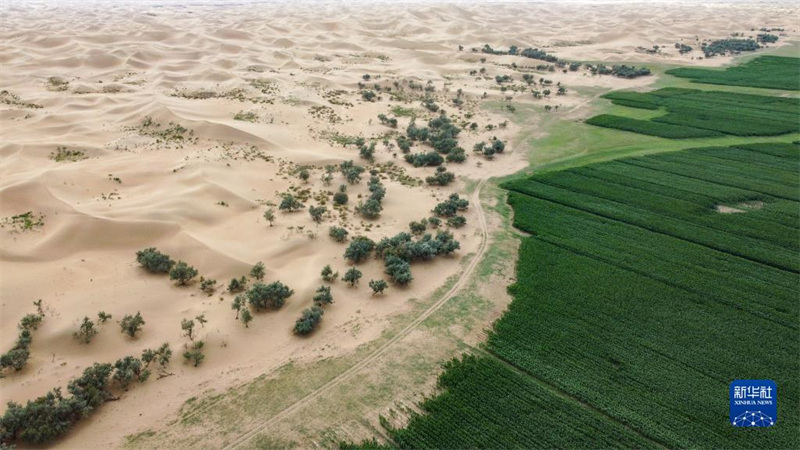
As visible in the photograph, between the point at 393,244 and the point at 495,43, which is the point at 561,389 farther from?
the point at 495,43

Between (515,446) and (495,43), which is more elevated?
(495,43)

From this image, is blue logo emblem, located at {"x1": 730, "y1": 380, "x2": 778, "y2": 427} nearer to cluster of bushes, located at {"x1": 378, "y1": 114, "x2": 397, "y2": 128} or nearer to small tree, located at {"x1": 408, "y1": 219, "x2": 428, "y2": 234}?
small tree, located at {"x1": 408, "y1": 219, "x2": 428, "y2": 234}

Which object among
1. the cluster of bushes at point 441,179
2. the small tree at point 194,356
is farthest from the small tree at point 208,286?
the cluster of bushes at point 441,179

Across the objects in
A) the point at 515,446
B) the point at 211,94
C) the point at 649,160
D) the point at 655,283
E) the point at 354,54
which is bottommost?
the point at 515,446

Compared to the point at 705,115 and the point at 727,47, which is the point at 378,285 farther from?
the point at 727,47

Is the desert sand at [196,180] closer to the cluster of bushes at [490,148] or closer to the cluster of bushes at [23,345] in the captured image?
the cluster of bushes at [23,345]

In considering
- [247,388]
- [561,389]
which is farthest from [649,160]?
[247,388]

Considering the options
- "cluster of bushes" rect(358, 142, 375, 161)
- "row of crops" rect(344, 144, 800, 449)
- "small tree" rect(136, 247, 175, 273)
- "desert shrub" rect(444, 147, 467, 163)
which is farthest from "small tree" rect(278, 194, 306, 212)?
"desert shrub" rect(444, 147, 467, 163)
